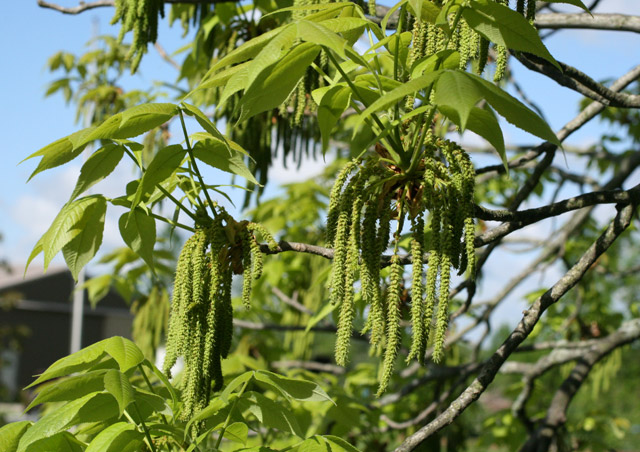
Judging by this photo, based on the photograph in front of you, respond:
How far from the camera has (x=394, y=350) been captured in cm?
140

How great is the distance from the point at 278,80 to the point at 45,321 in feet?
114

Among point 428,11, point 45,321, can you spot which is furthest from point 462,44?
point 45,321

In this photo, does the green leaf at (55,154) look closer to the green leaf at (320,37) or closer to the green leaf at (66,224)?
the green leaf at (66,224)

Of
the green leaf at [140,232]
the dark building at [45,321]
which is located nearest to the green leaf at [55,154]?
the green leaf at [140,232]

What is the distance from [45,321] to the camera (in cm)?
3297

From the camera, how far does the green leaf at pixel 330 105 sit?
1.57m

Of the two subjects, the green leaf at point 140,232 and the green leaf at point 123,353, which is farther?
the green leaf at point 140,232

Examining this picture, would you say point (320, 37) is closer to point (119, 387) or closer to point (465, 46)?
point (465, 46)

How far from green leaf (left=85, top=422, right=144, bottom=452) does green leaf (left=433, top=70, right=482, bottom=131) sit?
3.24 feet

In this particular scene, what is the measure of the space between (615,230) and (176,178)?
1.30 meters

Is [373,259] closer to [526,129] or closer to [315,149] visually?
[526,129]

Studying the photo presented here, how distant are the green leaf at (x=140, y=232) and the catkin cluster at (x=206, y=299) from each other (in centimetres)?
24

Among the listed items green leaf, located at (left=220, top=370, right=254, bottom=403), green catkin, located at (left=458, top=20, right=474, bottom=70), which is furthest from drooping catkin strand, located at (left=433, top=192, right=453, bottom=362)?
green leaf, located at (left=220, top=370, right=254, bottom=403)

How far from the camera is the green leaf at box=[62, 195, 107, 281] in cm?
181
